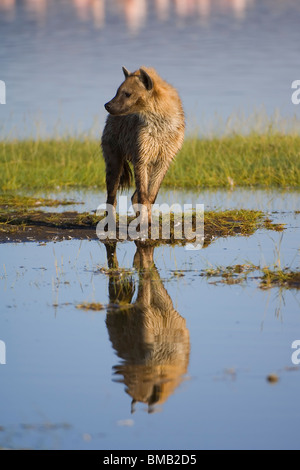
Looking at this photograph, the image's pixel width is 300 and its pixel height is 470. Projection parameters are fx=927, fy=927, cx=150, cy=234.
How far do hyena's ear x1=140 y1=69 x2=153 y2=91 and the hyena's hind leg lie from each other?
1072mm

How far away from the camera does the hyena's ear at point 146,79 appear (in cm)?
853

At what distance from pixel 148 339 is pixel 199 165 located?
885cm

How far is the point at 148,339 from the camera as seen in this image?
5164mm

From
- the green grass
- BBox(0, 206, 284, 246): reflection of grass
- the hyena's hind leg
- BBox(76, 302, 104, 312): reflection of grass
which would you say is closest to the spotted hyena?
the hyena's hind leg

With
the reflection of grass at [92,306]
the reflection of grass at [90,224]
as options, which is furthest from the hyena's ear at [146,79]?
the reflection of grass at [92,306]

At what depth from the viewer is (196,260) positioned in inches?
296

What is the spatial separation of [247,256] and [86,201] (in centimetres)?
446

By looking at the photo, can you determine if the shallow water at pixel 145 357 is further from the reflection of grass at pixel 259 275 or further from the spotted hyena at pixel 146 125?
the spotted hyena at pixel 146 125

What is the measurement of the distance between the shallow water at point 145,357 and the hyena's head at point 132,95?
5.60 ft

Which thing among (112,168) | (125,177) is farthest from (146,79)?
(125,177)

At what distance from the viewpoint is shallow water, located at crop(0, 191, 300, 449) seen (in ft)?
12.7

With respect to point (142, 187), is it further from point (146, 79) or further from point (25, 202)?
point (25, 202)

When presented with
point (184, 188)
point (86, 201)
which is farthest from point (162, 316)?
point (184, 188)

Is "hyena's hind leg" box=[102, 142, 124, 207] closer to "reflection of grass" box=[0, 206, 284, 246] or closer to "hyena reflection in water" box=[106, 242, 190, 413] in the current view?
"reflection of grass" box=[0, 206, 284, 246]
